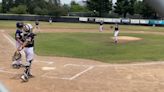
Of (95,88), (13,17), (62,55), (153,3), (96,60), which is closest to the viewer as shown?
(153,3)

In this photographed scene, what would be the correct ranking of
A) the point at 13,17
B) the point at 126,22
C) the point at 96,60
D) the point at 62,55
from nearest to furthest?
the point at 96,60 < the point at 62,55 < the point at 126,22 < the point at 13,17

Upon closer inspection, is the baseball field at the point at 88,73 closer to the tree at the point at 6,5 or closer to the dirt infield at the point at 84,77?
the dirt infield at the point at 84,77

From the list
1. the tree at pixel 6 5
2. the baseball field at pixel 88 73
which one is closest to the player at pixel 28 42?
the baseball field at pixel 88 73

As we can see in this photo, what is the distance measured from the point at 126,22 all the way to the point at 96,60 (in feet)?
179

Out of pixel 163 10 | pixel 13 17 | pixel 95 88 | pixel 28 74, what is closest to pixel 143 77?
pixel 95 88

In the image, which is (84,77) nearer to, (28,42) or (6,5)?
(28,42)

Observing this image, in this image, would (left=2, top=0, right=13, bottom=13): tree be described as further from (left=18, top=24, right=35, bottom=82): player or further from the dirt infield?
(left=18, top=24, right=35, bottom=82): player

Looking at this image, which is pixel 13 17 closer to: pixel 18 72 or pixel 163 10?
pixel 18 72

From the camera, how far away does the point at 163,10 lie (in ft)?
6.31

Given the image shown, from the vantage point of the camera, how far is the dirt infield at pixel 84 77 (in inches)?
523

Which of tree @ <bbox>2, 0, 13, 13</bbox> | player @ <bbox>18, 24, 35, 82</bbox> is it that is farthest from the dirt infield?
tree @ <bbox>2, 0, 13, 13</bbox>

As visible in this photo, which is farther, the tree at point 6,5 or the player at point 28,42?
the tree at point 6,5

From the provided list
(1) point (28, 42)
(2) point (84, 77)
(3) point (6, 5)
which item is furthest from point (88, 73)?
(3) point (6, 5)

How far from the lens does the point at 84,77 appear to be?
15453 millimetres
